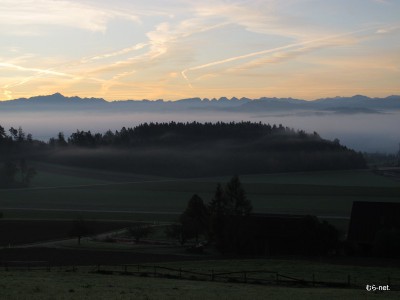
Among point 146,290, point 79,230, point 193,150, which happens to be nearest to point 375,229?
point 79,230

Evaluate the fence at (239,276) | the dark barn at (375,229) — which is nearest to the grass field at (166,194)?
the dark barn at (375,229)

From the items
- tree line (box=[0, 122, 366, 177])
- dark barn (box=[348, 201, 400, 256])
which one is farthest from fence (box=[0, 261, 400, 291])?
tree line (box=[0, 122, 366, 177])

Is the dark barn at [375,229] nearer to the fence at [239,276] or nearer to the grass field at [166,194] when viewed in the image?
the grass field at [166,194]

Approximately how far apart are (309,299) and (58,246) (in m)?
34.7

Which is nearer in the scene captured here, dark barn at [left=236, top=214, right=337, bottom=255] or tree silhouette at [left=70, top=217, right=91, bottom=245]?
dark barn at [left=236, top=214, right=337, bottom=255]

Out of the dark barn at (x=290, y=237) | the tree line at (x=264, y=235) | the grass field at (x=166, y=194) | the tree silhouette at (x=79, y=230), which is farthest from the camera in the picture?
the grass field at (x=166, y=194)

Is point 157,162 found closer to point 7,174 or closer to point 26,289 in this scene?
point 7,174

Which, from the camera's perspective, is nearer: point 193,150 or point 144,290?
point 144,290

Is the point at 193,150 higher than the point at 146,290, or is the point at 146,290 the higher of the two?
the point at 193,150

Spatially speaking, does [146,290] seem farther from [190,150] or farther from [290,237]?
[190,150]

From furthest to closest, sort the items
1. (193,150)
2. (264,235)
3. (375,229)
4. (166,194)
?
(193,150), (166,194), (375,229), (264,235)

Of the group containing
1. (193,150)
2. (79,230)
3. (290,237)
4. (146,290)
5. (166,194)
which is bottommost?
(79,230)

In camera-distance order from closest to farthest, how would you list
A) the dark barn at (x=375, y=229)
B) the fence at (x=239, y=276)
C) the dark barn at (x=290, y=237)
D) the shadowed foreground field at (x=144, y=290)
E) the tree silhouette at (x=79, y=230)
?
the shadowed foreground field at (x=144, y=290) → the fence at (x=239, y=276) → the dark barn at (x=375, y=229) → the dark barn at (x=290, y=237) → the tree silhouette at (x=79, y=230)

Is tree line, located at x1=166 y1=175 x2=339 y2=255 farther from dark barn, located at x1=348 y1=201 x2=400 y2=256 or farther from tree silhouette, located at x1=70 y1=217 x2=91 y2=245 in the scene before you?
tree silhouette, located at x1=70 y1=217 x2=91 y2=245
